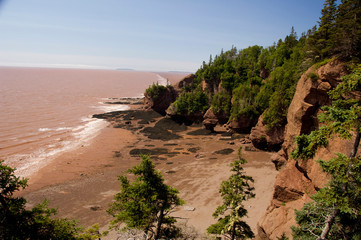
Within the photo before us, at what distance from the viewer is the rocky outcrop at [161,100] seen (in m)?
84.4

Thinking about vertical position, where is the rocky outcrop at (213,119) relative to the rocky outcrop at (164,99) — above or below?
below

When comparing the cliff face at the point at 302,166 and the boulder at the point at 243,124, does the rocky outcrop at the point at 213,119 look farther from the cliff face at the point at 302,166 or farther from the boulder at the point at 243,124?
the cliff face at the point at 302,166

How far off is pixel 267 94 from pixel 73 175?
4631cm

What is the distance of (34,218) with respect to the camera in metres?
10.2

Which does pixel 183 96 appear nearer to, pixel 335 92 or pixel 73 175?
pixel 73 175

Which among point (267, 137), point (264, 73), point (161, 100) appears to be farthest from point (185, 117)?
point (267, 137)

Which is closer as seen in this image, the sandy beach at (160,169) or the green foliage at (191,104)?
the sandy beach at (160,169)

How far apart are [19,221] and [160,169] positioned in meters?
28.4

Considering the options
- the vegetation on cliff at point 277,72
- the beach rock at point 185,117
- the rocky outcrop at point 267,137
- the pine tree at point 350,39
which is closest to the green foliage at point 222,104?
the vegetation on cliff at point 277,72

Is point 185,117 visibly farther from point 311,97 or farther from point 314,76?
point 314,76

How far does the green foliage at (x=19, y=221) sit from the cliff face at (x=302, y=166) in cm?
1394

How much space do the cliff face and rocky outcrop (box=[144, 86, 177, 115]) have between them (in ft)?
222

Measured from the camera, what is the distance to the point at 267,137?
3984 cm

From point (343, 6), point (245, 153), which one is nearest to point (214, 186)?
point (245, 153)
